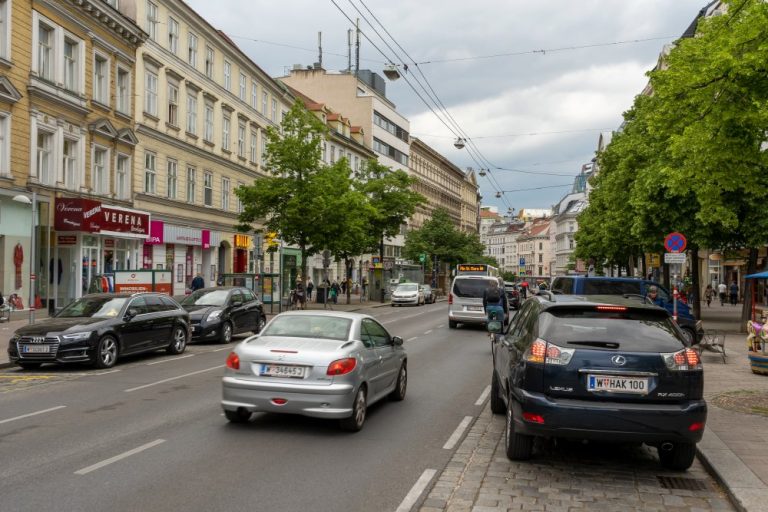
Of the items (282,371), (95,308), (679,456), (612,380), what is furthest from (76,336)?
(679,456)

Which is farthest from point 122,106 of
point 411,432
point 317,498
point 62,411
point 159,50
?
point 317,498

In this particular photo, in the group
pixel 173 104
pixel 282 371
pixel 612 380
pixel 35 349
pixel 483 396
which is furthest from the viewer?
pixel 173 104

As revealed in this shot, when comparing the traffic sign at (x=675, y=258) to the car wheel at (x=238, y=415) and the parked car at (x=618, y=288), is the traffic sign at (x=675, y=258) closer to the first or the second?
the parked car at (x=618, y=288)

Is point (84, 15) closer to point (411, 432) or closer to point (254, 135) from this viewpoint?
point (254, 135)

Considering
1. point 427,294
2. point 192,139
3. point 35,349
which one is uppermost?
point 192,139

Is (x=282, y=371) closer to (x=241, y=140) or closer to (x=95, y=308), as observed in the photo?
(x=95, y=308)

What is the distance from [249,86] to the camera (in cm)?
4631

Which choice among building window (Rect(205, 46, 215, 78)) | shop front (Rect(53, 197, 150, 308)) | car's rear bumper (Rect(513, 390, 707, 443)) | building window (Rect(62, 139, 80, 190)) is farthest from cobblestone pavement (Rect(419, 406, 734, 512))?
building window (Rect(205, 46, 215, 78))

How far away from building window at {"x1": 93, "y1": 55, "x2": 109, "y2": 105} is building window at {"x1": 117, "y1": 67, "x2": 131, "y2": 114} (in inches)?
45.2

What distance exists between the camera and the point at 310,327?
359 inches

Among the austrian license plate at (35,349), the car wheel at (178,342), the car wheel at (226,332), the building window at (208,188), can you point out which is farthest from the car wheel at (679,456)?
the building window at (208,188)

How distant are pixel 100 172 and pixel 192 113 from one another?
930cm

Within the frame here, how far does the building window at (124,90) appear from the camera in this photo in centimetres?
3177

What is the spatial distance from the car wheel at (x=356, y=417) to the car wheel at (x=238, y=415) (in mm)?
Answer: 1210
